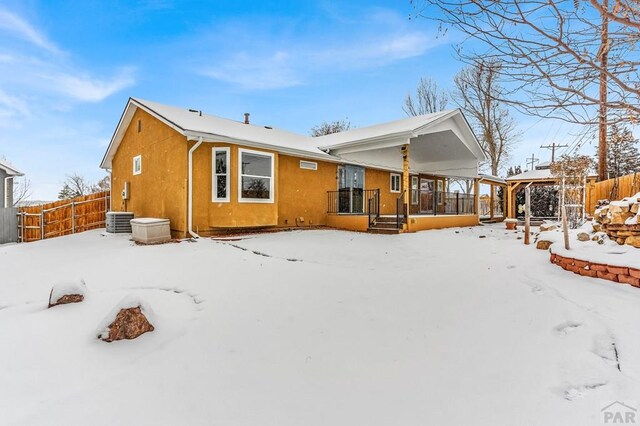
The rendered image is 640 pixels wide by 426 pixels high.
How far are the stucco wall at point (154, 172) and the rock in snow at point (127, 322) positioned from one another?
229 inches

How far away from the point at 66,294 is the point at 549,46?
229 inches

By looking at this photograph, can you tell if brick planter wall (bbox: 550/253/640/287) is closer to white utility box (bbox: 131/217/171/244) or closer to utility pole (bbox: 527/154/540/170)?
white utility box (bbox: 131/217/171/244)

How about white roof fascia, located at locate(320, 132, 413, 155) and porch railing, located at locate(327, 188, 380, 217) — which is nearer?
white roof fascia, located at locate(320, 132, 413, 155)

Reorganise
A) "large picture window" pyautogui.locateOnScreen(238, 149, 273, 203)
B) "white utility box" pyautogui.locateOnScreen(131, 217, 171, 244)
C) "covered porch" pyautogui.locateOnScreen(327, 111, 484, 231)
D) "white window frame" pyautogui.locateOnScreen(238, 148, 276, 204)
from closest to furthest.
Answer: "white utility box" pyautogui.locateOnScreen(131, 217, 171, 244) → "white window frame" pyautogui.locateOnScreen(238, 148, 276, 204) → "large picture window" pyautogui.locateOnScreen(238, 149, 273, 203) → "covered porch" pyautogui.locateOnScreen(327, 111, 484, 231)

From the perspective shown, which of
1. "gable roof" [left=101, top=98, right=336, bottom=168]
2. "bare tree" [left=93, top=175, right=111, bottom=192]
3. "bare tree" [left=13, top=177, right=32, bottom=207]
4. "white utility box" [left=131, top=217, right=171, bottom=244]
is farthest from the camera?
"bare tree" [left=93, top=175, right=111, bottom=192]

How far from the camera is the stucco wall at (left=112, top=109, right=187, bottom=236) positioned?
877cm

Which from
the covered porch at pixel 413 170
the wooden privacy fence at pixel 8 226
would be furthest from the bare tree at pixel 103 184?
the covered porch at pixel 413 170

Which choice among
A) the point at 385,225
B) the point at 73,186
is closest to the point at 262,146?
the point at 385,225

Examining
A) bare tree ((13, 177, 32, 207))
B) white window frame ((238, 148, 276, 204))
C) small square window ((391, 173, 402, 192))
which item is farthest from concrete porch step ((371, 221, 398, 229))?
bare tree ((13, 177, 32, 207))

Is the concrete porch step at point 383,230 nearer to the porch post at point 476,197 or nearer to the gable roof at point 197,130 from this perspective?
the gable roof at point 197,130

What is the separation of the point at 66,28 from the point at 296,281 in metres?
13.0

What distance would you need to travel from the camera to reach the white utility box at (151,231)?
8.04m

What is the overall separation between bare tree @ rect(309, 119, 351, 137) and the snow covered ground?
88.0 ft

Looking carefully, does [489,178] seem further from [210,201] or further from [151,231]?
[151,231]
